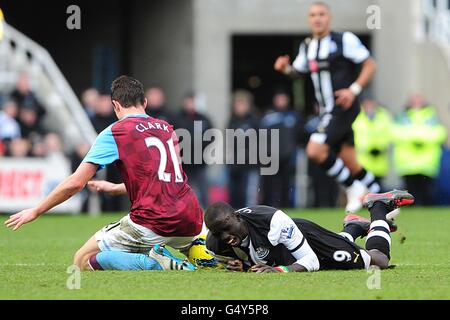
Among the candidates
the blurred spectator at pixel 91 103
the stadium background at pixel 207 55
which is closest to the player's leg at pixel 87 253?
the stadium background at pixel 207 55

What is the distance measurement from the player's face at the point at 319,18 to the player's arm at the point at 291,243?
5153 mm

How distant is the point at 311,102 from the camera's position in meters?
26.9

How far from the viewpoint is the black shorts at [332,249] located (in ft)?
27.7

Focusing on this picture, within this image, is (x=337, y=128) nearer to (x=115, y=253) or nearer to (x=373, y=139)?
(x=115, y=253)

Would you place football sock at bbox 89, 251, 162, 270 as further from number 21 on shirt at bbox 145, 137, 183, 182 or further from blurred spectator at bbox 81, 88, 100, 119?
blurred spectator at bbox 81, 88, 100, 119

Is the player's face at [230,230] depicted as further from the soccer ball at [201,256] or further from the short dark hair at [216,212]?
the soccer ball at [201,256]

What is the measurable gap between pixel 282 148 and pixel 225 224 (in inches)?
463

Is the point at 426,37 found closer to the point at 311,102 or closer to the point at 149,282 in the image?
the point at 311,102

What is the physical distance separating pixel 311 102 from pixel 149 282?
19.4m

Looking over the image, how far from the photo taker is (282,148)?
64.4 ft

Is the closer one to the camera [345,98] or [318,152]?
[345,98]

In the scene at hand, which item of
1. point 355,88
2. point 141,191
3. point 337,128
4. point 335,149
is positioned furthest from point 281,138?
point 141,191

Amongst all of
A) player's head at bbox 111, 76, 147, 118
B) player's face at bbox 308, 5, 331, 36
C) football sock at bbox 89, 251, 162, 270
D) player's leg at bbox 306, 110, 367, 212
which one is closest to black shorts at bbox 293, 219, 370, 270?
football sock at bbox 89, 251, 162, 270
